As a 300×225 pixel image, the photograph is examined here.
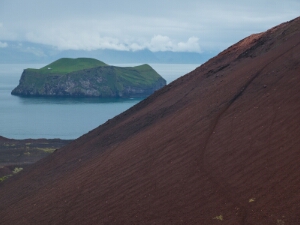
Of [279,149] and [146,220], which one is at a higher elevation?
[279,149]

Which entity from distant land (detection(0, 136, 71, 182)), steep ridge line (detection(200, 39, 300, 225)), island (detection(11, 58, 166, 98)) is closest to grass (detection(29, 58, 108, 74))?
island (detection(11, 58, 166, 98))

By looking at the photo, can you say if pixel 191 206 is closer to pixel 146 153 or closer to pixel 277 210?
pixel 277 210

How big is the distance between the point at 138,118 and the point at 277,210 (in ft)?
54.3

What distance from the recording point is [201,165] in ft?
47.4

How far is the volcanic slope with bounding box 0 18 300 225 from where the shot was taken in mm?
12156

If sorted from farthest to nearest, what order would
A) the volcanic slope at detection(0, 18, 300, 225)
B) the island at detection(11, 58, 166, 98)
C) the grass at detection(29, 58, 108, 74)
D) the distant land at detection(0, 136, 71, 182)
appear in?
the grass at detection(29, 58, 108, 74) < the island at detection(11, 58, 166, 98) < the distant land at detection(0, 136, 71, 182) < the volcanic slope at detection(0, 18, 300, 225)

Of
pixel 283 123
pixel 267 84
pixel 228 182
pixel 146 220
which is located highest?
pixel 267 84

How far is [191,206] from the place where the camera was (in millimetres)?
12562

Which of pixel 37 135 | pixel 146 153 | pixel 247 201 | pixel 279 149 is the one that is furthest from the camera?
pixel 37 135

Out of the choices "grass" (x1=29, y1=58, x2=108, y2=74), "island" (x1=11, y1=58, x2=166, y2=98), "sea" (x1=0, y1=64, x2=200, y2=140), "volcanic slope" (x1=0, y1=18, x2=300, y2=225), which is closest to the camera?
"volcanic slope" (x1=0, y1=18, x2=300, y2=225)

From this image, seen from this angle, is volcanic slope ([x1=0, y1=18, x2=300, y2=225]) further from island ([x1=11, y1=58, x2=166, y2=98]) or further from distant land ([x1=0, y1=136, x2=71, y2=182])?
island ([x1=11, y1=58, x2=166, y2=98])

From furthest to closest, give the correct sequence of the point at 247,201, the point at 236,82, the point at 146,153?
the point at 236,82, the point at 146,153, the point at 247,201

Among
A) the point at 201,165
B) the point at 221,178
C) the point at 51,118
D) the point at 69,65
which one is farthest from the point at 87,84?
the point at 221,178

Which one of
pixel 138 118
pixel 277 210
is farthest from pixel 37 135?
pixel 277 210
